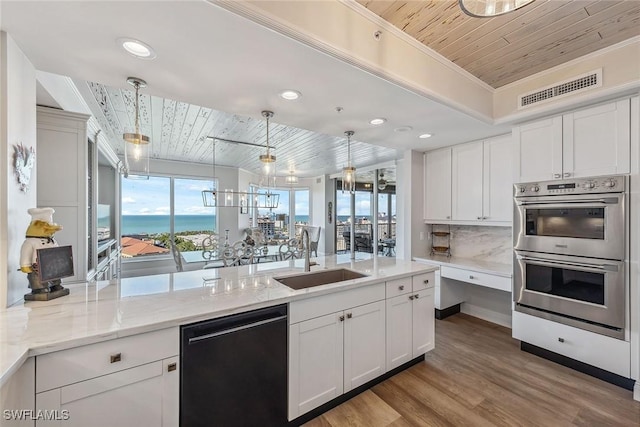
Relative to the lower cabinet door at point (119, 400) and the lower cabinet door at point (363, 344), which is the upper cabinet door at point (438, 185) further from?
the lower cabinet door at point (119, 400)

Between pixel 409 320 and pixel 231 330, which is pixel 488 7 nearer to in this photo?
pixel 231 330

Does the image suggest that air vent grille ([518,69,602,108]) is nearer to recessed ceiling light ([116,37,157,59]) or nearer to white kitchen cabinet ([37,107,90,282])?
recessed ceiling light ([116,37,157,59])

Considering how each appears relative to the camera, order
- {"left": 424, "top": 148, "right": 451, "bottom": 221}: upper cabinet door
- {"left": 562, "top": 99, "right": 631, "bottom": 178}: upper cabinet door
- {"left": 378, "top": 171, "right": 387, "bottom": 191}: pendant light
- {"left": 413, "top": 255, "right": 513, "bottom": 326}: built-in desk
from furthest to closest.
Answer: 1. {"left": 378, "top": 171, "right": 387, "bottom": 191}: pendant light
2. {"left": 424, "top": 148, "right": 451, "bottom": 221}: upper cabinet door
3. {"left": 413, "top": 255, "right": 513, "bottom": 326}: built-in desk
4. {"left": 562, "top": 99, "right": 631, "bottom": 178}: upper cabinet door

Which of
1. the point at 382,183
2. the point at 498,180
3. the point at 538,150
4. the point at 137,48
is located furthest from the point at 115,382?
the point at 382,183

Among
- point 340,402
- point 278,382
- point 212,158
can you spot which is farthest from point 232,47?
point 212,158

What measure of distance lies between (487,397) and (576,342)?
3.52 ft

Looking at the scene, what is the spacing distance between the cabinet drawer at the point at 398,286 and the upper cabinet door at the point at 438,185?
181 centimetres

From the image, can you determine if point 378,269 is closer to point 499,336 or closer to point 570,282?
point 570,282

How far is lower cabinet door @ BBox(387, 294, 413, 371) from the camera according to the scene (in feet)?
7.43

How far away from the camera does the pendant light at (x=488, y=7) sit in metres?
1.14

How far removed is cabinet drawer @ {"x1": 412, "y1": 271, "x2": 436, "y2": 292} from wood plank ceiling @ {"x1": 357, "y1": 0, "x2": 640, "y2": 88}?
195 centimetres

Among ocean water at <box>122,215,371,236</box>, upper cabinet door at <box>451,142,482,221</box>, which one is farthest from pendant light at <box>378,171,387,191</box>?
upper cabinet door at <box>451,142,482,221</box>

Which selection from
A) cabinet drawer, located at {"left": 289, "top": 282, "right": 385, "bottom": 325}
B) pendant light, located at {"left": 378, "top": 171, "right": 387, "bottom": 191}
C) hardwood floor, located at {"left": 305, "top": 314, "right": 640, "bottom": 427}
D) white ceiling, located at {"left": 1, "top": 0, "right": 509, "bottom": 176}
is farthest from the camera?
pendant light, located at {"left": 378, "top": 171, "right": 387, "bottom": 191}

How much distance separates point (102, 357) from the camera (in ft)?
3.77
